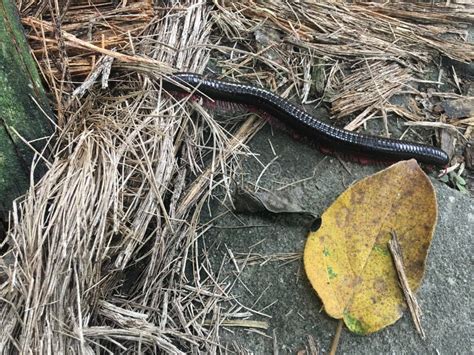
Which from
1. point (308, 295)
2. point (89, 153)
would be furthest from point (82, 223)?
point (308, 295)

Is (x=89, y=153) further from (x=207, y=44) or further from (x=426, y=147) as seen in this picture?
(x=426, y=147)

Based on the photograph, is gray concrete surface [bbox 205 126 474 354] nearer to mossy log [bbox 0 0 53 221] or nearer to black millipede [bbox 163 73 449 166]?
black millipede [bbox 163 73 449 166]

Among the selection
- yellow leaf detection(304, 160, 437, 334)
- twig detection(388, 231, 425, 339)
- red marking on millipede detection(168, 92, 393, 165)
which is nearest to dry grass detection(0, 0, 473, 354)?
red marking on millipede detection(168, 92, 393, 165)

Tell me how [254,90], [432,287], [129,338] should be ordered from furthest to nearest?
[254,90] < [432,287] < [129,338]

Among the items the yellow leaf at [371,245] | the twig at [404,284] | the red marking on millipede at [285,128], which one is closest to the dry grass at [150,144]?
the red marking on millipede at [285,128]

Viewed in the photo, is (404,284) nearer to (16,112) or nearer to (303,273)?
(303,273)
